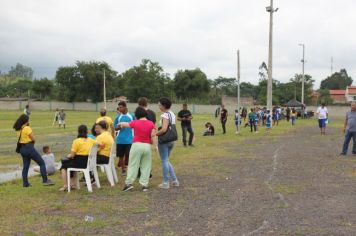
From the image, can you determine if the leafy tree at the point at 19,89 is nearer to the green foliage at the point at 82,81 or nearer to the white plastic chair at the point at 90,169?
the green foliage at the point at 82,81

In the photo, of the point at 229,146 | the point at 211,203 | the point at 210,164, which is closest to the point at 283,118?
the point at 229,146

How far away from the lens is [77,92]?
92188 mm

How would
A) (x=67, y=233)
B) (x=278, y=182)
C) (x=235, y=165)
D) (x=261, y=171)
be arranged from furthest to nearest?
1. (x=235, y=165)
2. (x=261, y=171)
3. (x=278, y=182)
4. (x=67, y=233)

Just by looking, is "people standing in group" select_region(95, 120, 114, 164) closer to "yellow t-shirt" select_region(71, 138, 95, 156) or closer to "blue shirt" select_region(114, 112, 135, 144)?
"yellow t-shirt" select_region(71, 138, 95, 156)

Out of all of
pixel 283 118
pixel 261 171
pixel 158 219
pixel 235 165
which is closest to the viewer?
pixel 158 219

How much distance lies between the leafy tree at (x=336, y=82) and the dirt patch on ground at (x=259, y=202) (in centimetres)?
14494

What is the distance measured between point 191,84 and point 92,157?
83060 mm

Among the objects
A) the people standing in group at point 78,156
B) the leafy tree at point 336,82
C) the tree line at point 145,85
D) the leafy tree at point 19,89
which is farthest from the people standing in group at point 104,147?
the leafy tree at point 336,82

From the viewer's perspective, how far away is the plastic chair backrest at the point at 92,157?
9364 mm

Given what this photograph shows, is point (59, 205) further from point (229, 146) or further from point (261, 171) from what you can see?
point (229, 146)

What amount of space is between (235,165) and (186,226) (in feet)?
22.2

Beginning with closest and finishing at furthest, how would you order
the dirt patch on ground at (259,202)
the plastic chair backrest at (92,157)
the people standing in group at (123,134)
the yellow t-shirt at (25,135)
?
the dirt patch on ground at (259,202), the plastic chair backrest at (92,157), the yellow t-shirt at (25,135), the people standing in group at (123,134)

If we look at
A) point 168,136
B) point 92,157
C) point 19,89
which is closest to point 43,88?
point 19,89

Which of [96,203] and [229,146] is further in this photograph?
[229,146]
